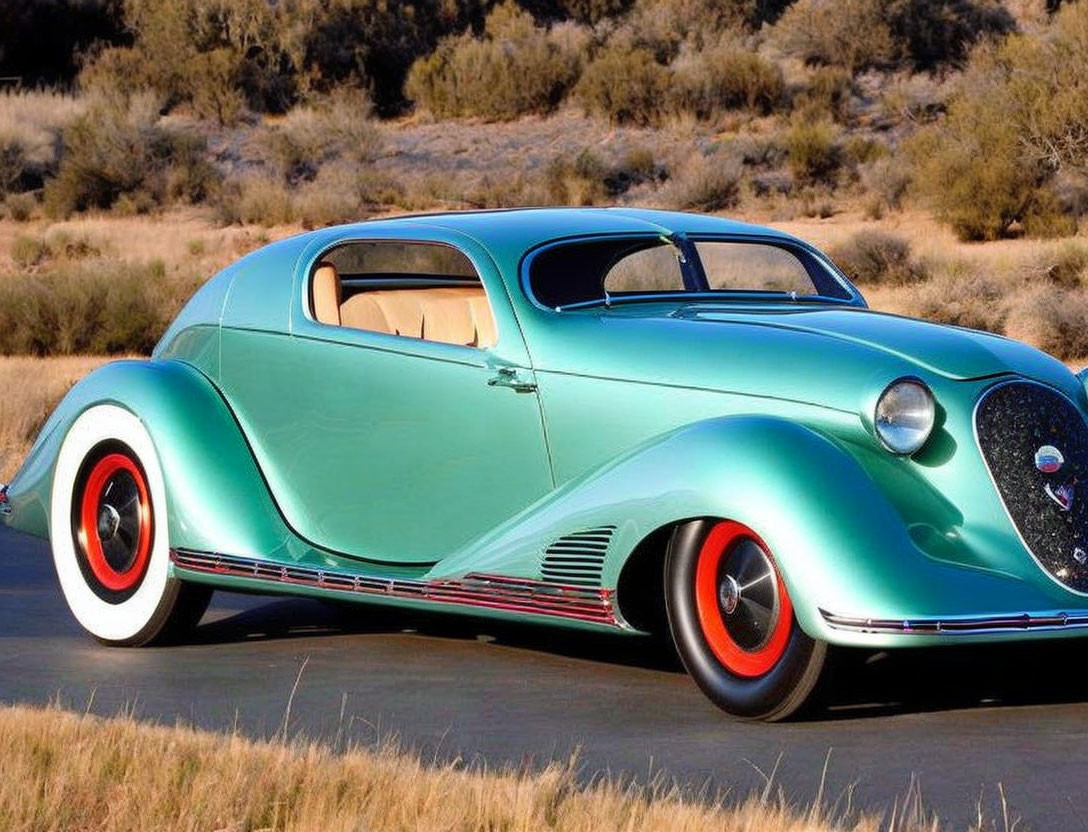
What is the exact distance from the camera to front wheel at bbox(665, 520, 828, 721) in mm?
6094

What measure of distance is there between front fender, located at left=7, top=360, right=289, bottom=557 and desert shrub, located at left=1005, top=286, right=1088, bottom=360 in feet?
44.9

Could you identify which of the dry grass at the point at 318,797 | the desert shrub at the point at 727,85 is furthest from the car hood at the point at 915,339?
the desert shrub at the point at 727,85

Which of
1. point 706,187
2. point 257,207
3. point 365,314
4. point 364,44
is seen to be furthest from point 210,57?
point 365,314

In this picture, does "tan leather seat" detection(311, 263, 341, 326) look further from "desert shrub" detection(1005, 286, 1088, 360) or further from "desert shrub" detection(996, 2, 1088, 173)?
"desert shrub" detection(996, 2, 1088, 173)

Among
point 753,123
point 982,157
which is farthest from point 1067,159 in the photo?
point 753,123

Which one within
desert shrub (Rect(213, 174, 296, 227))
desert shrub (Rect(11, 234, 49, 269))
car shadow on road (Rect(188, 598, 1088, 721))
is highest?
car shadow on road (Rect(188, 598, 1088, 721))

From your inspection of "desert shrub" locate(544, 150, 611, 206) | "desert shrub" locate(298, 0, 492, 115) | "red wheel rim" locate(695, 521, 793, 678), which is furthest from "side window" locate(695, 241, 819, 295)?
"desert shrub" locate(298, 0, 492, 115)

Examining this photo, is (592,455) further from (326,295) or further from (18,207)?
(18,207)

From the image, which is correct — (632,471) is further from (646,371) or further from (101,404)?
(101,404)

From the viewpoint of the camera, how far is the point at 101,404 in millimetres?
8234

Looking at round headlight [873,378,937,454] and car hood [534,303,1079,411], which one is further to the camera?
car hood [534,303,1079,411]

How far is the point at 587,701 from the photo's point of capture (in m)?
6.61

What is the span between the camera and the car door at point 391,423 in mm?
7094

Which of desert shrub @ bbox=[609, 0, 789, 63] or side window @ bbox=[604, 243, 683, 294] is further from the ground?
side window @ bbox=[604, 243, 683, 294]
